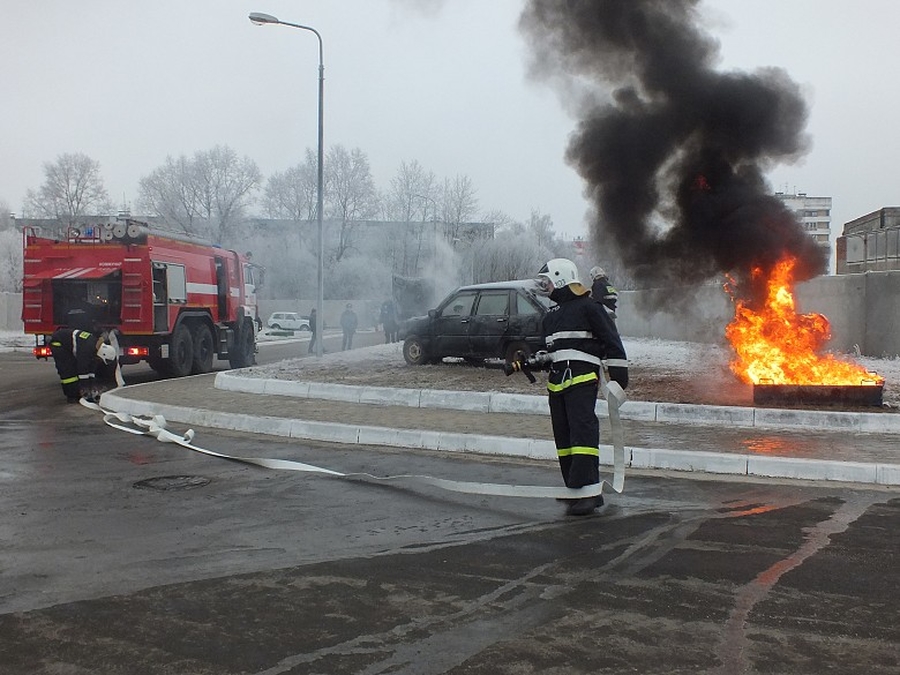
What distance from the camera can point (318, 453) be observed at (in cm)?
797

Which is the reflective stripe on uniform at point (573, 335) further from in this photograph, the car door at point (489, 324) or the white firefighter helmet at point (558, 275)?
the car door at point (489, 324)

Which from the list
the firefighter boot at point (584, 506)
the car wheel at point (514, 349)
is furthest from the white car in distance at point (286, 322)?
the firefighter boot at point (584, 506)

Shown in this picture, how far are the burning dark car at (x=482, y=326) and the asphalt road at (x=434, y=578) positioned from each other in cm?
694

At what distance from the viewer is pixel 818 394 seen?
9492mm

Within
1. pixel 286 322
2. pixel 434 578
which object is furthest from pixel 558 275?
pixel 286 322

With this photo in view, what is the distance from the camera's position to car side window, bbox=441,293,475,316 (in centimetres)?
1438

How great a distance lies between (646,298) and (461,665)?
691 inches

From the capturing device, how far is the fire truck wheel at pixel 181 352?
15000 mm

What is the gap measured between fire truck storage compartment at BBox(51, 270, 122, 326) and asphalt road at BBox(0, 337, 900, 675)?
26.0 feet

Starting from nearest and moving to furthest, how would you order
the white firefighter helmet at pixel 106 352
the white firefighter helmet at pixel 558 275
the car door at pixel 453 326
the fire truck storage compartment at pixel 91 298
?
the white firefighter helmet at pixel 558 275, the white firefighter helmet at pixel 106 352, the fire truck storage compartment at pixel 91 298, the car door at pixel 453 326

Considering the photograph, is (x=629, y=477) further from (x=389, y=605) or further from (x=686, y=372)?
(x=686, y=372)

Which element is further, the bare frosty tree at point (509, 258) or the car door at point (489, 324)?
the bare frosty tree at point (509, 258)

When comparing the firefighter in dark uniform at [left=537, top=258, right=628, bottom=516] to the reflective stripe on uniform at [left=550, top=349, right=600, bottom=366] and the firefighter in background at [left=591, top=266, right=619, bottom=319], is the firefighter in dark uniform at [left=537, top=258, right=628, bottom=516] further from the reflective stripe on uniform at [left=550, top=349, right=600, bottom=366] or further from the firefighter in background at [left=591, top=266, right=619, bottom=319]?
the firefighter in background at [left=591, top=266, right=619, bottom=319]

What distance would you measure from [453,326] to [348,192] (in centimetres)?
3263
